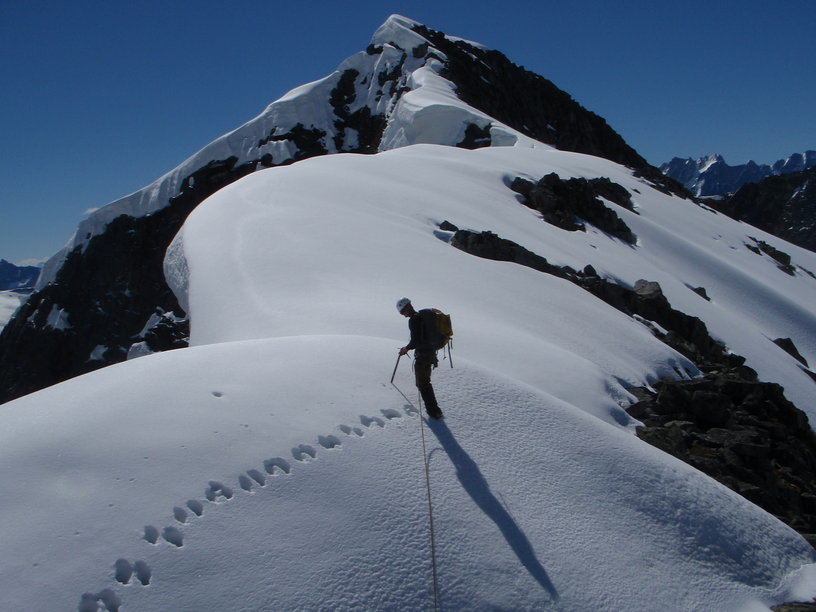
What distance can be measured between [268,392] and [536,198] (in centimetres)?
2056

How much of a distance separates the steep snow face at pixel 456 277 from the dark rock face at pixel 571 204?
30.0 inches

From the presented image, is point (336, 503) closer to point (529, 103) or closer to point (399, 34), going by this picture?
point (529, 103)

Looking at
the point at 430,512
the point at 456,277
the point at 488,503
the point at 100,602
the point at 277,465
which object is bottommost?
the point at 488,503

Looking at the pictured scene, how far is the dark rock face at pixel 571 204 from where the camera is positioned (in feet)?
81.0

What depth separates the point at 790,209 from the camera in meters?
116

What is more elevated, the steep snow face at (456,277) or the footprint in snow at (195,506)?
the steep snow face at (456,277)

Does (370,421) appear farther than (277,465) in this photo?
Yes

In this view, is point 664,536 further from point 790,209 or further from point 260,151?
point 790,209

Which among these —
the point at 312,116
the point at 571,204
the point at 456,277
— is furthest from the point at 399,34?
the point at 456,277

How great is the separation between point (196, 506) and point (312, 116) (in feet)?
231

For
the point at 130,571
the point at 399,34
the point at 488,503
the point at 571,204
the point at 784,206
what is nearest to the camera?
the point at 130,571

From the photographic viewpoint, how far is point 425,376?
7035 millimetres

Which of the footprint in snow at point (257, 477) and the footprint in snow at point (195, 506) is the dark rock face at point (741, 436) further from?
the footprint in snow at point (195, 506)

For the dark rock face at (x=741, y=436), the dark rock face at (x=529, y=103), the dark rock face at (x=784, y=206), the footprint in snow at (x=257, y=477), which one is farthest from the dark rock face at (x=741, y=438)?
the dark rock face at (x=784, y=206)
